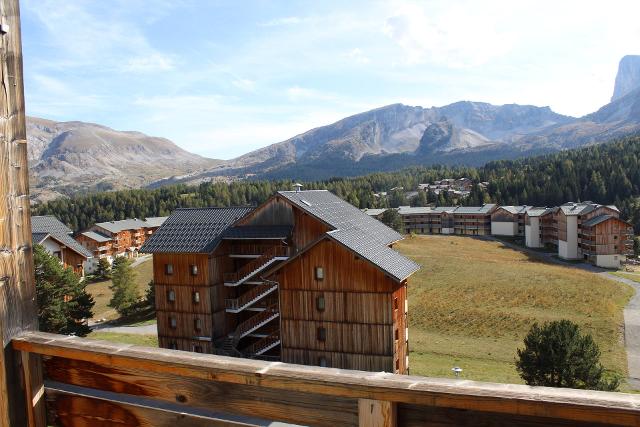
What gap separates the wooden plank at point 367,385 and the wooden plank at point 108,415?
0.28m

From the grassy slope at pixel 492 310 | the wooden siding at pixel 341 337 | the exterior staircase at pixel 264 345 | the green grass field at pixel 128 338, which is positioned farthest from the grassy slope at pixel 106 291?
the grassy slope at pixel 492 310

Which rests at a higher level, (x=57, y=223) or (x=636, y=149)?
(x=636, y=149)

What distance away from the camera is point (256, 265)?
35.5 meters

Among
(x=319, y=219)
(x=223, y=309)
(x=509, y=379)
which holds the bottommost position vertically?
(x=509, y=379)

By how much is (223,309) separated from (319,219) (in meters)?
11.4

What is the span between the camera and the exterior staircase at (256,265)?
111ft

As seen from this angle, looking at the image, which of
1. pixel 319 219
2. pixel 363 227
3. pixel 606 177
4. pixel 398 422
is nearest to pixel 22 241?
pixel 398 422

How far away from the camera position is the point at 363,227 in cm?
3462

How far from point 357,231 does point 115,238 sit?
10204 cm

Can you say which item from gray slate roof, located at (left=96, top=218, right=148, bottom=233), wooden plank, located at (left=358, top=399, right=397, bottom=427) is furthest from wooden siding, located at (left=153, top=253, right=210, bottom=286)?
gray slate roof, located at (left=96, top=218, right=148, bottom=233)

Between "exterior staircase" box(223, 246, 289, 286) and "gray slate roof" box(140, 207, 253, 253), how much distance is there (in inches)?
111

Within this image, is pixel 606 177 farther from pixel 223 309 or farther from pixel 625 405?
pixel 625 405

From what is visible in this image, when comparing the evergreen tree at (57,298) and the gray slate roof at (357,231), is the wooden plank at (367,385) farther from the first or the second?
the evergreen tree at (57,298)

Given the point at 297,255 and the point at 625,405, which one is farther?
the point at 297,255
